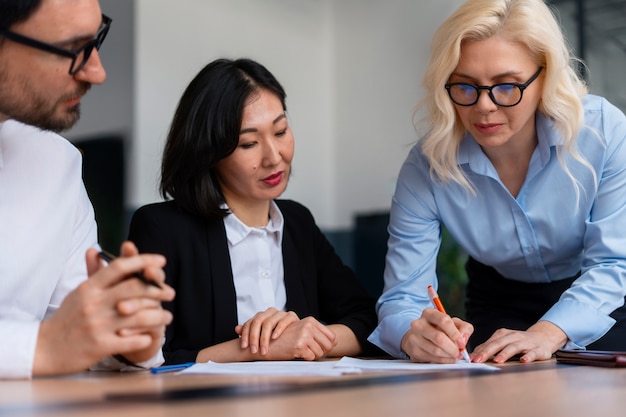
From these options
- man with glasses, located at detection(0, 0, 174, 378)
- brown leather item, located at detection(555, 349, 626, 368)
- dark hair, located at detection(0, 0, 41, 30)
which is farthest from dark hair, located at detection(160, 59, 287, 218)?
brown leather item, located at detection(555, 349, 626, 368)

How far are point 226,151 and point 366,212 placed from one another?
11.2 feet

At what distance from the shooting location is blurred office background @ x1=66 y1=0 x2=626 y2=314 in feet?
13.4

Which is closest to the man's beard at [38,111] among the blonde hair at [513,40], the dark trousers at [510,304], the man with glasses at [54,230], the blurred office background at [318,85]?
the man with glasses at [54,230]

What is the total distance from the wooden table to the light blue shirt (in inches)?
30.1

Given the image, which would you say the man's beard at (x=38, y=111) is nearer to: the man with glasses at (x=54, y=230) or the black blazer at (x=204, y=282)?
the man with glasses at (x=54, y=230)

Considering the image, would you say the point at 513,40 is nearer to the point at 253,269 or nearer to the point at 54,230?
the point at 253,269

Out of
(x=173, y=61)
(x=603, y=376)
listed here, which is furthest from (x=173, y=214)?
(x=173, y=61)

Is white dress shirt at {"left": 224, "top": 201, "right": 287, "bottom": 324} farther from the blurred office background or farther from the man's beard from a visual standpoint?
the blurred office background

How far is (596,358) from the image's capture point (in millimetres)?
1433

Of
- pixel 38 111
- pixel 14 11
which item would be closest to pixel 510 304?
pixel 38 111

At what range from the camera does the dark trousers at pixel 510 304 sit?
2244 mm

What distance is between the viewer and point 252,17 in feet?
17.4

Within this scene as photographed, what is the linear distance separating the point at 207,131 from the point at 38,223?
0.69 meters

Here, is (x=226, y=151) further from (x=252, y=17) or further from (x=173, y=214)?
(x=252, y=17)
